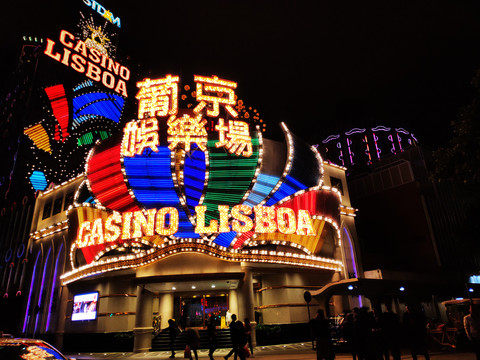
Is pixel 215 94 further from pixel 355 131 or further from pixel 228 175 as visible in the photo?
pixel 355 131

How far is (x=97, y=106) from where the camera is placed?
4828 centimetres

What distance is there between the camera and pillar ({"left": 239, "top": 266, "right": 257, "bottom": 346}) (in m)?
19.9

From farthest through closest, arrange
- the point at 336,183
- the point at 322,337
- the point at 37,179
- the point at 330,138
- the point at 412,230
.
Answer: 1. the point at 330,138
2. the point at 37,179
3. the point at 412,230
4. the point at 336,183
5. the point at 322,337

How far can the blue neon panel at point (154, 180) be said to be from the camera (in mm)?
23047

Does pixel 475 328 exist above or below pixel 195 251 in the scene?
below

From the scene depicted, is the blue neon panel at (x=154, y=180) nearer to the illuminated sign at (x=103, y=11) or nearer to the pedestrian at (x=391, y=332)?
the pedestrian at (x=391, y=332)

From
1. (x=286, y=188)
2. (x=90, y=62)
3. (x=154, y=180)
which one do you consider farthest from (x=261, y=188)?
(x=90, y=62)

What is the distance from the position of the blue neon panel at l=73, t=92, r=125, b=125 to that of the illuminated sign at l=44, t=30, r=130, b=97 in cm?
145

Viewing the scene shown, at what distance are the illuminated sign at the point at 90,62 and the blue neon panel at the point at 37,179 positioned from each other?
14236mm

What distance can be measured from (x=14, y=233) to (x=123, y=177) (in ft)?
87.3

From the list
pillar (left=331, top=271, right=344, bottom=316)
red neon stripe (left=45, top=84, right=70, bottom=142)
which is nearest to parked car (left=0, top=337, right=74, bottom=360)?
pillar (left=331, top=271, right=344, bottom=316)

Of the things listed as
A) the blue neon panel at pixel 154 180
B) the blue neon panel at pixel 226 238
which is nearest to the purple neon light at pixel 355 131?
the blue neon panel at pixel 154 180

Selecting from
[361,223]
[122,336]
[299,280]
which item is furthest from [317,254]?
[361,223]

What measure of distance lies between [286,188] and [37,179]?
32008 millimetres
